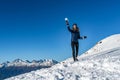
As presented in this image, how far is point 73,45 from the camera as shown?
78.1 ft

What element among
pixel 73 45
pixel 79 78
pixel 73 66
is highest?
pixel 73 45

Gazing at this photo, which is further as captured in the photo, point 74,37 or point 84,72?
point 74,37

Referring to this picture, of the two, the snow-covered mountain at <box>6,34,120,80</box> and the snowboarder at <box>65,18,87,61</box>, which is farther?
the snowboarder at <box>65,18,87,61</box>

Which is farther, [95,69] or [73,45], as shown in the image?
[73,45]

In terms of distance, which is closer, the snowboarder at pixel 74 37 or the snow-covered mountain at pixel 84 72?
the snow-covered mountain at pixel 84 72

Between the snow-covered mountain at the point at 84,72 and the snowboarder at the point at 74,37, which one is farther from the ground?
the snowboarder at the point at 74,37

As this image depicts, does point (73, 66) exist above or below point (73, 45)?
below

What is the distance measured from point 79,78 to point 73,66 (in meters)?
3.00

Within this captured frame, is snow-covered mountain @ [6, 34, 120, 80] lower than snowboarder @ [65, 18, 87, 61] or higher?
lower

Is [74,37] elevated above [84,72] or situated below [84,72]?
above

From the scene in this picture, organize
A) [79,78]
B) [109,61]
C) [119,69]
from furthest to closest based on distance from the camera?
[109,61] < [119,69] < [79,78]

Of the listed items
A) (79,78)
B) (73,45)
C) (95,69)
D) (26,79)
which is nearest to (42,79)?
(26,79)

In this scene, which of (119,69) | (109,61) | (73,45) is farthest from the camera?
(73,45)

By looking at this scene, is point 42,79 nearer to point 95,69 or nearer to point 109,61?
point 95,69
